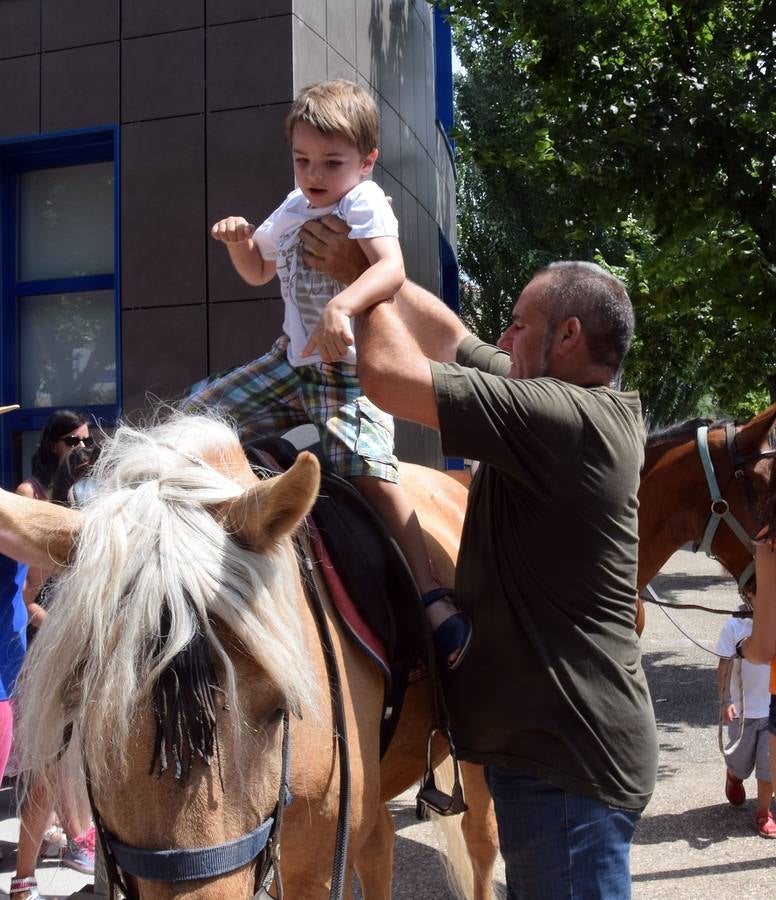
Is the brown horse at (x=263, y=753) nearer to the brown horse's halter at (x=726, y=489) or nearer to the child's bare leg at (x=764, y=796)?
the brown horse's halter at (x=726, y=489)

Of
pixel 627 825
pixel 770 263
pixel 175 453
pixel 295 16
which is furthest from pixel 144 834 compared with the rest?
pixel 770 263

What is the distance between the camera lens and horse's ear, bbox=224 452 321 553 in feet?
5.12

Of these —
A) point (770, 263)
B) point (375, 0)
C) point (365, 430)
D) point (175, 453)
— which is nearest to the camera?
point (175, 453)

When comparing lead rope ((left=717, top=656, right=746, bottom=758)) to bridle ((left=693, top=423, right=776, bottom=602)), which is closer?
bridle ((left=693, top=423, right=776, bottom=602))

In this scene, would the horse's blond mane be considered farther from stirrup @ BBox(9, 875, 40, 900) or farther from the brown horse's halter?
the brown horse's halter

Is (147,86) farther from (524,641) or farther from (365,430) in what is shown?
(524,641)

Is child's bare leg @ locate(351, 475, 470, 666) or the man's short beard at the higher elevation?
the man's short beard

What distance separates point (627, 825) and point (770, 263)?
19.7 ft

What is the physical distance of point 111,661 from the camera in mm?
1540

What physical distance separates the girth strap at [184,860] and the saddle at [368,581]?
64 centimetres

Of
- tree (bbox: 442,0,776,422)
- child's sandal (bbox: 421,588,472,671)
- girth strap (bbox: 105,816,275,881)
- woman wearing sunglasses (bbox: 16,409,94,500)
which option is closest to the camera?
girth strap (bbox: 105,816,275,881)

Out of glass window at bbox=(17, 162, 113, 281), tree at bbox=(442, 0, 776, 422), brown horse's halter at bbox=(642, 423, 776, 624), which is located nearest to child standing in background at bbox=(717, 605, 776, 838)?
brown horse's halter at bbox=(642, 423, 776, 624)

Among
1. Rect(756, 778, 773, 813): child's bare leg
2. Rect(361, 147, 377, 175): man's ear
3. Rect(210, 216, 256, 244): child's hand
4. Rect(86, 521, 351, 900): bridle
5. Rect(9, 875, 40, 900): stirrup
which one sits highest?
Rect(361, 147, 377, 175): man's ear

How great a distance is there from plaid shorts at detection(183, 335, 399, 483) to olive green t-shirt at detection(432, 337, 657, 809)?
459mm
